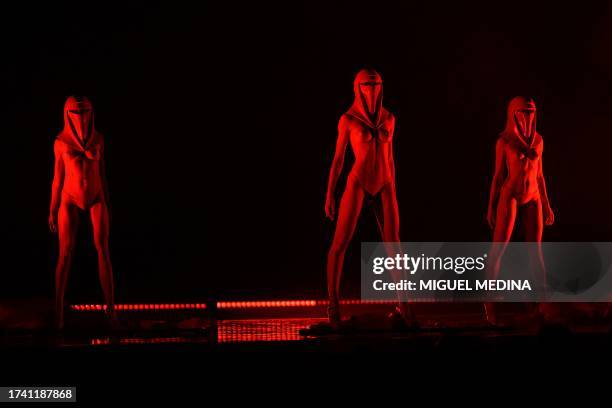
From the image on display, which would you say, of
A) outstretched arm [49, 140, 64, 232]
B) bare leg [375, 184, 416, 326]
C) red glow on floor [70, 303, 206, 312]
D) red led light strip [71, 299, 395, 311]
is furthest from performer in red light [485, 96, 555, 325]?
outstretched arm [49, 140, 64, 232]

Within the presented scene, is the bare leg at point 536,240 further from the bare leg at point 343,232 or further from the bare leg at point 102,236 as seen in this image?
the bare leg at point 102,236

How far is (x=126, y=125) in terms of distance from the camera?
24.6ft

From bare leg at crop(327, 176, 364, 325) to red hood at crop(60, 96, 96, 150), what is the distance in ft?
5.83

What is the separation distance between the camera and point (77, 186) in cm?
591

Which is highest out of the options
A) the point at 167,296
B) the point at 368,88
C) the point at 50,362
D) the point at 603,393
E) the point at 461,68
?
the point at 461,68

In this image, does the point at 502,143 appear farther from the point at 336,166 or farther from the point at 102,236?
the point at 102,236

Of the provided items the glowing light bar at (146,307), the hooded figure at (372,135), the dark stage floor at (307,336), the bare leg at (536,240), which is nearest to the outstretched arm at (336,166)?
the hooded figure at (372,135)

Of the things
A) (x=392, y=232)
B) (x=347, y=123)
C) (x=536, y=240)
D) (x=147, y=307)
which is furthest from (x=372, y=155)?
(x=147, y=307)

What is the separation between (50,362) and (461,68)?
449 cm

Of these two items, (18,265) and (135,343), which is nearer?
(135,343)

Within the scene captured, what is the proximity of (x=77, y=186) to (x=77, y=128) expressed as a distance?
39 centimetres

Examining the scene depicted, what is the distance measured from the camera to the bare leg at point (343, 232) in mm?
5965

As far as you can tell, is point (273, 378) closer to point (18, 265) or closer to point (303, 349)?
point (303, 349)

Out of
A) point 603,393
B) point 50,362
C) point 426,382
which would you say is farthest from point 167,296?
point 603,393
